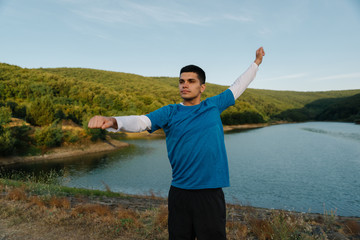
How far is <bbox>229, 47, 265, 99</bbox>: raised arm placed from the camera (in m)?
2.40

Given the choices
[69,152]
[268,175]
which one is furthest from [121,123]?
[69,152]

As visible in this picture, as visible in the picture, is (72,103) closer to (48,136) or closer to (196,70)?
(48,136)

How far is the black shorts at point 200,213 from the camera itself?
76.4 inches

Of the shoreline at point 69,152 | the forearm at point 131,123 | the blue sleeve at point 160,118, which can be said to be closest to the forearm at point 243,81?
the blue sleeve at point 160,118

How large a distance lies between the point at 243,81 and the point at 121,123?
1.39 metres

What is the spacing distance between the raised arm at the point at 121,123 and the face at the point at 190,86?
424 millimetres

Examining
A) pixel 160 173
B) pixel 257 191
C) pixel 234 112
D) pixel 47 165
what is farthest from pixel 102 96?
pixel 257 191

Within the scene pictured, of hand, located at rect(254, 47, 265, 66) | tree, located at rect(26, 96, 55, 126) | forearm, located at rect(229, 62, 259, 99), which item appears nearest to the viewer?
forearm, located at rect(229, 62, 259, 99)

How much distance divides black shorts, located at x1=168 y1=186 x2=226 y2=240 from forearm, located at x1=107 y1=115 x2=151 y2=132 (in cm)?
65

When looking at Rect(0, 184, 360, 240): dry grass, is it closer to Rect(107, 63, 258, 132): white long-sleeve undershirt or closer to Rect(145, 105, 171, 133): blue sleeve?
Rect(107, 63, 258, 132): white long-sleeve undershirt

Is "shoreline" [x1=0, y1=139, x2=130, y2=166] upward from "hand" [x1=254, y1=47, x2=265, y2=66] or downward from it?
downward

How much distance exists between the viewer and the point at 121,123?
177 cm

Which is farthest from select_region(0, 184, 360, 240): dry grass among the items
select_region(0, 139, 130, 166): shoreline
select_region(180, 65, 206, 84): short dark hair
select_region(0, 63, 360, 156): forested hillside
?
select_region(0, 139, 130, 166): shoreline

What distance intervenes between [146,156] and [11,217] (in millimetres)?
24591
